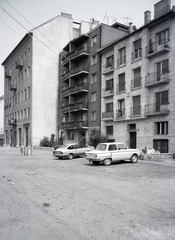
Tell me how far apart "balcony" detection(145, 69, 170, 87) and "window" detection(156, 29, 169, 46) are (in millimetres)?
3312

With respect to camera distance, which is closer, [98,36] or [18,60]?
[98,36]

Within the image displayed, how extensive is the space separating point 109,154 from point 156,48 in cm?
1497

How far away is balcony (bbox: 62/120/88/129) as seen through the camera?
37.8 m

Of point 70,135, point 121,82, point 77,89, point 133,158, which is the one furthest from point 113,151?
point 70,135

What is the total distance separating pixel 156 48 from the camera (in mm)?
26953

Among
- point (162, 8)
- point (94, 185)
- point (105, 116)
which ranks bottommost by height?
point (94, 185)

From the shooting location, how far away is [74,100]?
139ft

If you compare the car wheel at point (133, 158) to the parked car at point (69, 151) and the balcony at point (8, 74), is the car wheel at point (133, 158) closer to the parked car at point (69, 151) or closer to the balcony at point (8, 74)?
the parked car at point (69, 151)

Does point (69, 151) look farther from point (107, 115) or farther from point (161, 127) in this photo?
point (107, 115)

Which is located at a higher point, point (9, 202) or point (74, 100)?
point (74, 100)

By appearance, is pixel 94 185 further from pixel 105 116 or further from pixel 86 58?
pixel 86 58

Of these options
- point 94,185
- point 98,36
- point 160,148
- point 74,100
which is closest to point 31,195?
point 94,185

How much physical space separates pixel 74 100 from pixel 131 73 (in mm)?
14741

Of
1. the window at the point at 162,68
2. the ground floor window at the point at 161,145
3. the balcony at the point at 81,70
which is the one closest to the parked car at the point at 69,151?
the ground floor window at the point at 161,145
